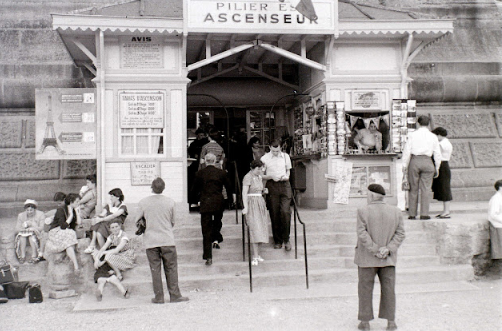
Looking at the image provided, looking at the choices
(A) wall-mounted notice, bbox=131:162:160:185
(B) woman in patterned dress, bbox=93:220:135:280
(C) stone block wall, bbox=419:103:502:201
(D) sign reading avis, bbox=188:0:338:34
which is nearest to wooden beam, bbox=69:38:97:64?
(D) sign reading avis, bbox=188:0:338:34

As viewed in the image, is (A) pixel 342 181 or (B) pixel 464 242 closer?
(B) pixel 464 242

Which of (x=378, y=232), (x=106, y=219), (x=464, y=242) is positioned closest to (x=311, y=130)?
(x=464, y=242)

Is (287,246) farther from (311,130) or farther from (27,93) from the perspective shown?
(27,93)

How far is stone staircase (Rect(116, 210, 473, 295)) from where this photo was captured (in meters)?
8.10

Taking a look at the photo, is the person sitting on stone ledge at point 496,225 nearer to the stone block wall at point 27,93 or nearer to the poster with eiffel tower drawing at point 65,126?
the poster with eiffel tower drawing at point 65,126

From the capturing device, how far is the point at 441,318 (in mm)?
6449

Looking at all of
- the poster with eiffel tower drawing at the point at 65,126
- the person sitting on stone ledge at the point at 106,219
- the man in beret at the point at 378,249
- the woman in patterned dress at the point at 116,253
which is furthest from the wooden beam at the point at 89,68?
the man in beret at the point at 378,249

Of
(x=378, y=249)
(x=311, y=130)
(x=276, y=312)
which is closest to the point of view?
(x=378, y=249)

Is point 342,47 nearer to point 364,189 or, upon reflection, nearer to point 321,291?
point 364,189

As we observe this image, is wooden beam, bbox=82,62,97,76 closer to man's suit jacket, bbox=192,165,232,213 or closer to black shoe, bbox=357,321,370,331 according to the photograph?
man's suit jacket, bbox=192,165,232,213

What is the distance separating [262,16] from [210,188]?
340 centimetres

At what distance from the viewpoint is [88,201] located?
986 cm

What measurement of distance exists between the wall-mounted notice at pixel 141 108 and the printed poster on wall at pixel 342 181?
11.3 ft

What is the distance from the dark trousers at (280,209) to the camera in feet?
28.9
